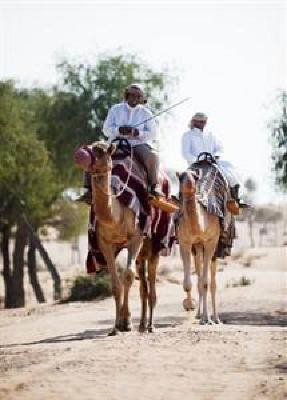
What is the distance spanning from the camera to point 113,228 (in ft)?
46.9

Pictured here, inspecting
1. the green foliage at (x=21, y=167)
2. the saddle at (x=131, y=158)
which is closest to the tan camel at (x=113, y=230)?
the saddle at (x=131, y=158)

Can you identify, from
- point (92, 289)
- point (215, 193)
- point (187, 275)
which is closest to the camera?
point (187, 275)

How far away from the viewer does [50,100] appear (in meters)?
38.7

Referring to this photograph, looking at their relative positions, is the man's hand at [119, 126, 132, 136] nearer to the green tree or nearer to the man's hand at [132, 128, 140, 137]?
the man's hand at [132, 128, 140, 137]

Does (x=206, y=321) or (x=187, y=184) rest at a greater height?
(x=187, y=184)

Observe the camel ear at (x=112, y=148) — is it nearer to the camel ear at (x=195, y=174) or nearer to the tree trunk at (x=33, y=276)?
the camel ear at (x=195, y=174)

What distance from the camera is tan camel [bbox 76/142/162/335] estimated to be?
45.0ft

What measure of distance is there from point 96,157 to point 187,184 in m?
2.88

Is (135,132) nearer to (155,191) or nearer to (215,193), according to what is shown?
(155,191)

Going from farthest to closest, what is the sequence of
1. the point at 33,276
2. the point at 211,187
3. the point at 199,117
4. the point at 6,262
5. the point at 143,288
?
the point at 6,262
the point at 33,276
the point at 199,117
the point at 211,187
the point at 143,288

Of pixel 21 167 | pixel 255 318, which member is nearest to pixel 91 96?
pixel 21 167

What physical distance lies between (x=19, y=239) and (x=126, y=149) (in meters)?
25.2

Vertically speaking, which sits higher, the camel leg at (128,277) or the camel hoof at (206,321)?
the camel leg at (128,277)

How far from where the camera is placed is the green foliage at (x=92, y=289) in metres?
27.0
